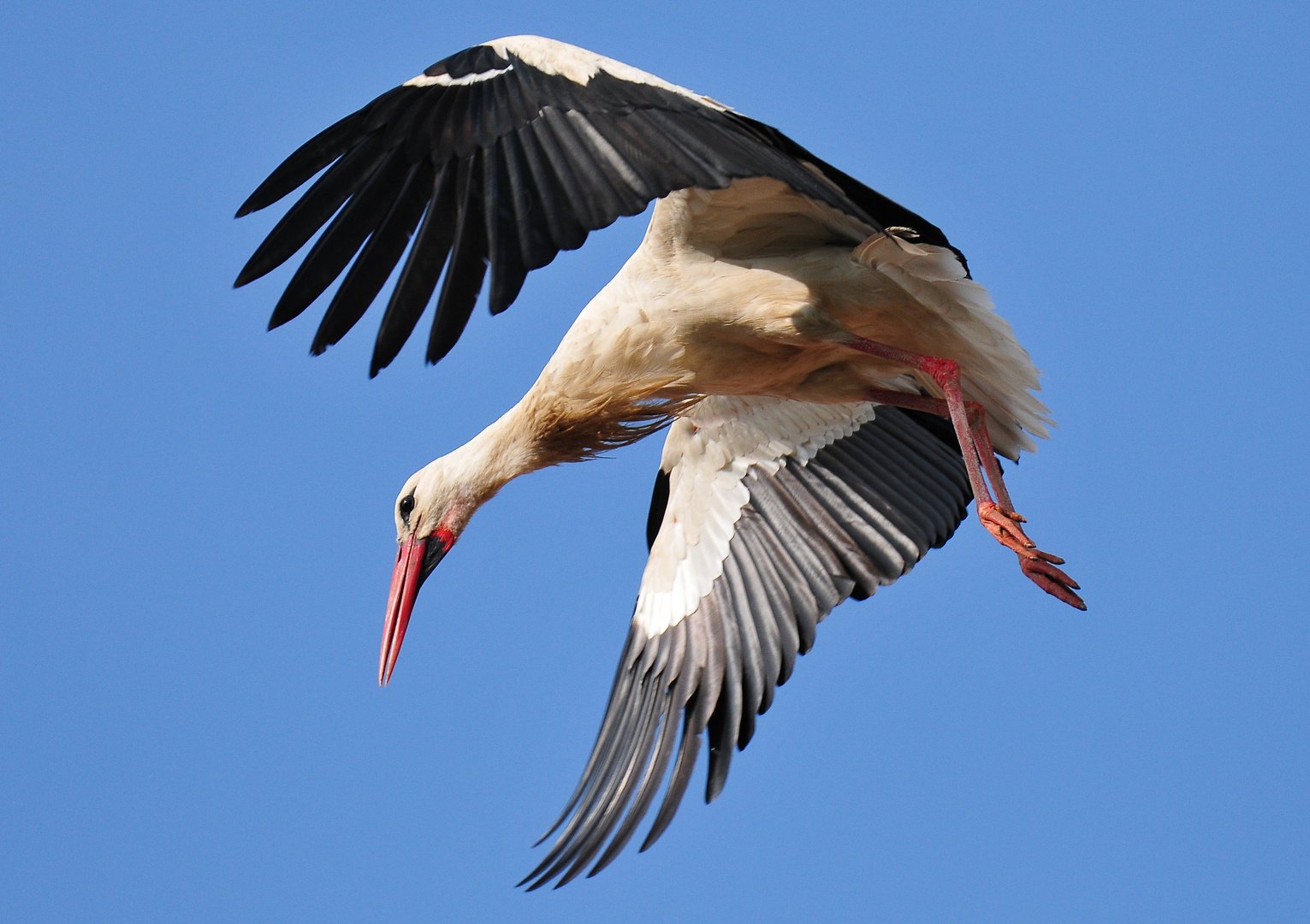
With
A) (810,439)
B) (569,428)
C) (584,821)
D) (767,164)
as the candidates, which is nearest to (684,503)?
(810,439)

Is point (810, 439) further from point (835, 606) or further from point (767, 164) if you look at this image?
point (767, 164)

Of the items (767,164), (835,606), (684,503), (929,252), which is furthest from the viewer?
(684,503)

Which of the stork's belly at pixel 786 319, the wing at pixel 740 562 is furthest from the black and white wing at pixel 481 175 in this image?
the wing at pixel 740 562

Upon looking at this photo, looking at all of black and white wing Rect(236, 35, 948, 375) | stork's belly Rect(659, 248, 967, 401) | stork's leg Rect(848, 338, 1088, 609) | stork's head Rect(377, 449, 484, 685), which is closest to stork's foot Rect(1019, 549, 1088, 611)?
stork's leg Rect(848, 338, 1088, 609)

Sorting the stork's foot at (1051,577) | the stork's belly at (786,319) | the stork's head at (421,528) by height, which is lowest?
the stork's foot at (1051,577)

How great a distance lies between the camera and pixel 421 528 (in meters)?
6.07

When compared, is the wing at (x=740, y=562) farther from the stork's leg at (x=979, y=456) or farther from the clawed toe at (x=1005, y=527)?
the clawed toe at (x=1005, y=527)

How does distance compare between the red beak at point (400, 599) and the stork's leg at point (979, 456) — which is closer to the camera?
the stork's leg at point (979, 456)

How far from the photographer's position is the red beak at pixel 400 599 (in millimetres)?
6090

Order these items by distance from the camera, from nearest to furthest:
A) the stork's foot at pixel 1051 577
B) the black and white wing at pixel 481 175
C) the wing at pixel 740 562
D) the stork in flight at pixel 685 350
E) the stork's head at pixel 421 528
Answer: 1. the black and white wing at pixel 481 175
2. the stork in flight at pixel 685 350
3. the stork's foot at pixel 1051 577
4. the wing at pixel 740 562
5. the stork's head at pixel 421 528

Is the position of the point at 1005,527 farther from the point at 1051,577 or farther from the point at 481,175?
the point at 481,175

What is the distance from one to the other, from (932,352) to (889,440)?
0.97 m

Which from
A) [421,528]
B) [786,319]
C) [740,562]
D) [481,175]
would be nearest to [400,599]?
[421,528]

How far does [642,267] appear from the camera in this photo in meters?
5.10
